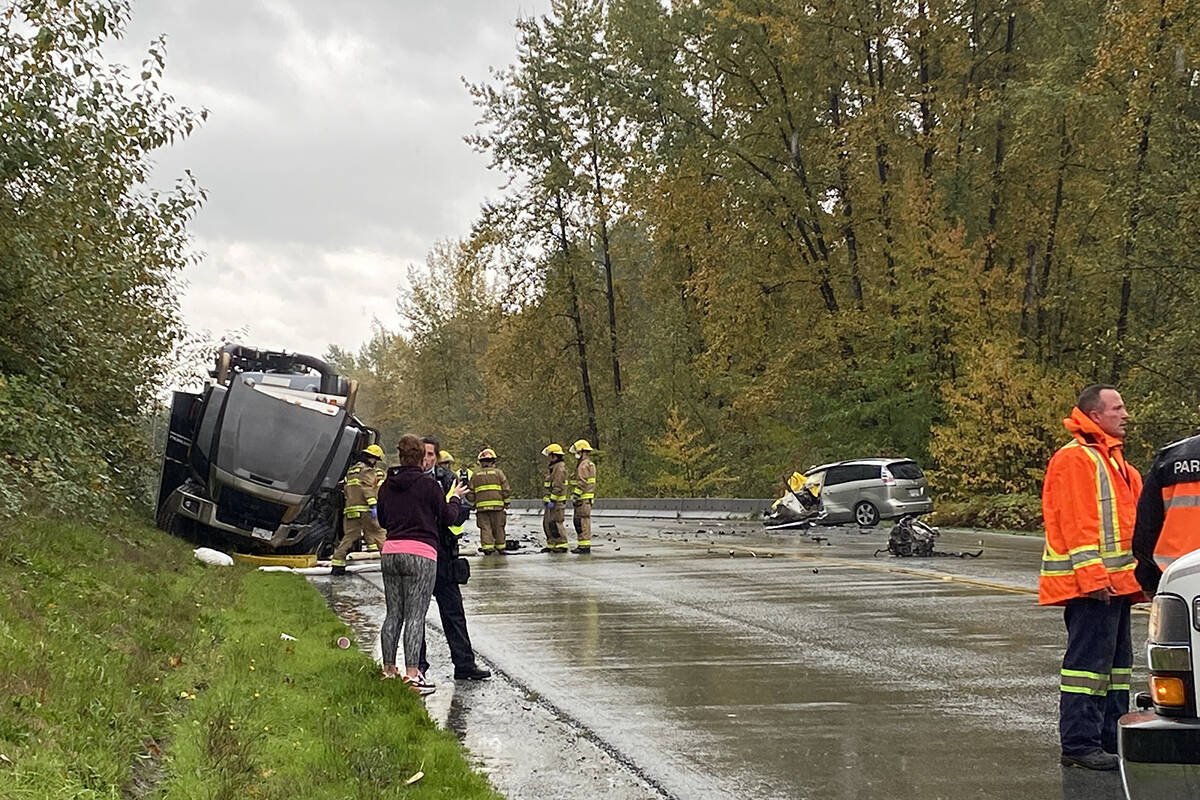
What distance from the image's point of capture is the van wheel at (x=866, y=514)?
29594 millimetres

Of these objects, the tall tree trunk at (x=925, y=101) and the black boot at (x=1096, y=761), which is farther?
the tall tree trunk at (x=925, y=101)

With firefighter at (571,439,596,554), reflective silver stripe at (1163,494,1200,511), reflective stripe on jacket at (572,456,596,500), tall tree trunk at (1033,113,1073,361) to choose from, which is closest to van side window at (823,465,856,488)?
tall tree trunk at (1033,113,1073,361)

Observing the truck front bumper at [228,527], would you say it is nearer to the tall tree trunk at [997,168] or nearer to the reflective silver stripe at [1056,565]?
the reflective silver stripe at [1056,565]

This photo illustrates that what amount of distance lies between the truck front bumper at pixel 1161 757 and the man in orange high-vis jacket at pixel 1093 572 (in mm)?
2068

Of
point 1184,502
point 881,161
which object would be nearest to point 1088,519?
point 1184,502

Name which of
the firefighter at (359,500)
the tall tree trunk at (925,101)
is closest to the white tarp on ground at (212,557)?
the firefighter at (359,500)

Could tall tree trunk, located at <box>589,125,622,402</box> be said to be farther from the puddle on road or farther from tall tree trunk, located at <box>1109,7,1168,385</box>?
the puddle on road

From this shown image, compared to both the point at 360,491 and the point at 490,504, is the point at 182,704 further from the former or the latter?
the point at 490,504

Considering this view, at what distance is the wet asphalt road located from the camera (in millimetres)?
6477

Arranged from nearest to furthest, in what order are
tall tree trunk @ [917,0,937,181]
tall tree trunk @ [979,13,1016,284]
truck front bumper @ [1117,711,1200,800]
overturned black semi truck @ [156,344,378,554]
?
truck front bumper @ [1117,711,1200,800]
overturned black semi truck @ [156,344,378,554]
tall tree trunk @ [917,0,937,181]
tall tree trunk @ [979,13,1016,284]

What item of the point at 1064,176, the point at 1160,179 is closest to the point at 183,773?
the point at 1160,179

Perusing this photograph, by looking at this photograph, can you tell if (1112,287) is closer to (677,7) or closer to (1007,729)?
(677,7)

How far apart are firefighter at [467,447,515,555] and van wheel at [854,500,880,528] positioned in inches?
393

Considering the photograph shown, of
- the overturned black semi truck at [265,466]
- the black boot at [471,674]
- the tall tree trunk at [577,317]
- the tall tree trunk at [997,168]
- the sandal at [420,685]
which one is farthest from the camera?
the tall tree trunk at [577,317]
